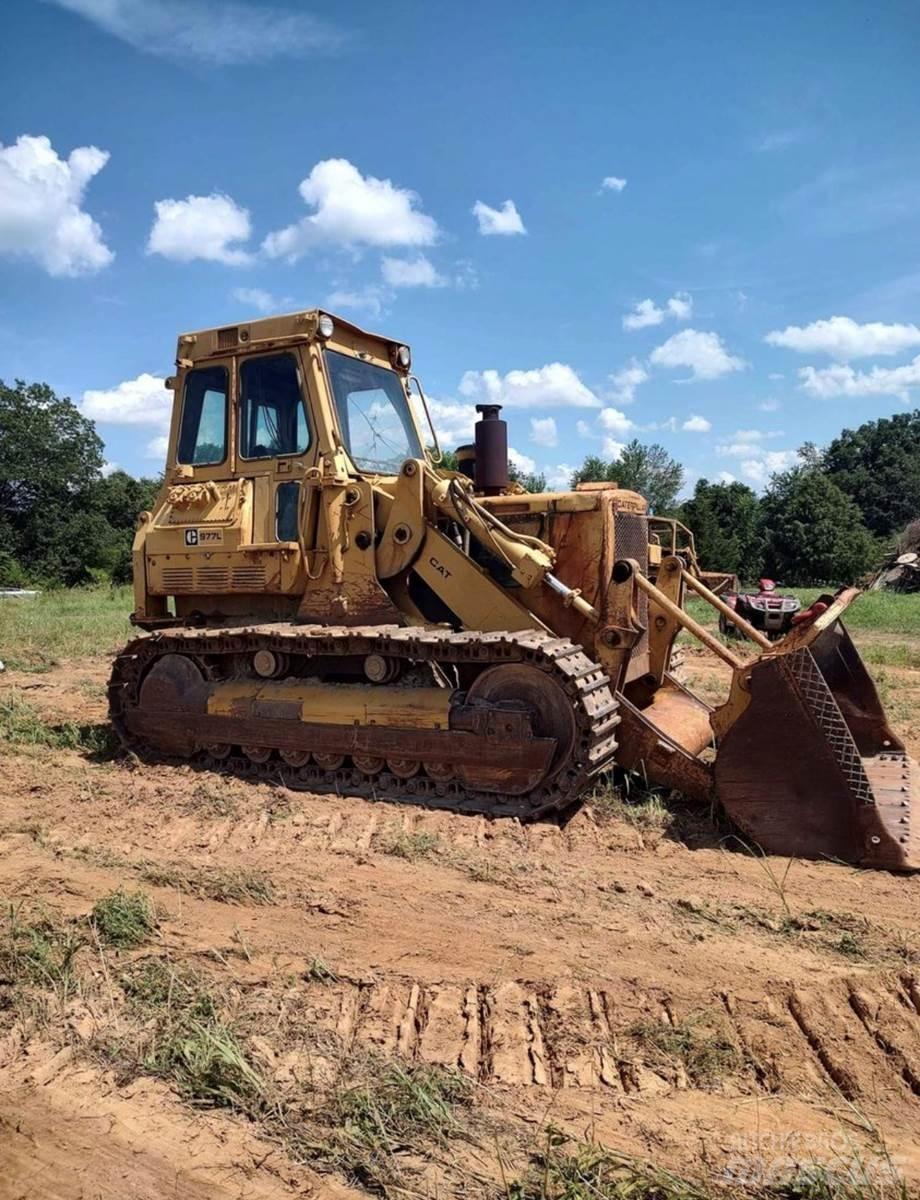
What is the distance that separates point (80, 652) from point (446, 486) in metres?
10.9

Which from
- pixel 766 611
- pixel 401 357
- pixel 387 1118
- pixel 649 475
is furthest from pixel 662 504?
pixel 387 1118

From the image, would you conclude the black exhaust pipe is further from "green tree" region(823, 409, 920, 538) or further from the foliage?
"green tree" region(823, 409, 920, 538)

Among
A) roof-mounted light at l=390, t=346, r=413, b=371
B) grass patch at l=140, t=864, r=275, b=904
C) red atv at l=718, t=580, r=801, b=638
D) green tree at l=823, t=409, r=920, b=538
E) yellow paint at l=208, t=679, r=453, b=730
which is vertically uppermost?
green tree at l=823, t=409, r=920, b=538

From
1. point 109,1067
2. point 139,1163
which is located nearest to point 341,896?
point 109,1067

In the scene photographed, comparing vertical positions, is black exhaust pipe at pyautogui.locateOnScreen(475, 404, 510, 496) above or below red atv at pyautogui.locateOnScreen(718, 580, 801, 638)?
above

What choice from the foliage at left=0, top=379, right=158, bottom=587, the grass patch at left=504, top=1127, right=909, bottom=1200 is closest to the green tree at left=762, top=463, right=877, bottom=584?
the foliage at left=0, top=379, right=158, bottom=587

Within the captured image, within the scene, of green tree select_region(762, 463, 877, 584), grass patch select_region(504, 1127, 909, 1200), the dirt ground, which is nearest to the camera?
grass patch select_region(504, 1127, 909, 1200)

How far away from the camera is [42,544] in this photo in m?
47.2

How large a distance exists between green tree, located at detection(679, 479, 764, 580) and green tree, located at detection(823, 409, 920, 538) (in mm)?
9001

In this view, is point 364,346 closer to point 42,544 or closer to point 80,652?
point 80,652

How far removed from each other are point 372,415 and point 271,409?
2.77 feet

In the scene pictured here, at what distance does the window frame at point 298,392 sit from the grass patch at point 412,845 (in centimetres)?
316

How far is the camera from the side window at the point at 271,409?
23.4 ft

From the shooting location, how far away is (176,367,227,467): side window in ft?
24.6
